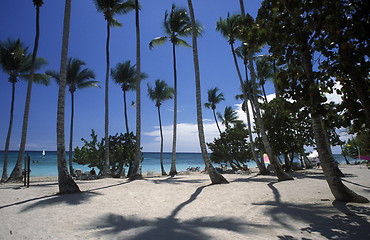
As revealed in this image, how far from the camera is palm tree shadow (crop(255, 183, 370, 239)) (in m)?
3.58

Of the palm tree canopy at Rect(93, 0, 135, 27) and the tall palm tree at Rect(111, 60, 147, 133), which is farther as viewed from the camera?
the tall palm tree at Rect(111, 60, 147, 133)

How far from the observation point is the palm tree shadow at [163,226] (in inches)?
142

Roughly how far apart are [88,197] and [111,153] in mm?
15145

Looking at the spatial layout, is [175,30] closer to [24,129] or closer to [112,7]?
[112,7]

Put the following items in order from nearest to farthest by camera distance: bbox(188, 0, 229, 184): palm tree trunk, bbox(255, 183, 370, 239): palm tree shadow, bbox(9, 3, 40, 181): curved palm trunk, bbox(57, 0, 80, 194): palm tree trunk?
bbox(255, 183, 370, 239): palm tree shadow
bbox(57, 0, 80, 194): palm tree trunk
bbox(188, 0, 229, 184): palm tree trunk
bbox(9, 3, 40, 181): curved palm trunk

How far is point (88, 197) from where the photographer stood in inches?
273

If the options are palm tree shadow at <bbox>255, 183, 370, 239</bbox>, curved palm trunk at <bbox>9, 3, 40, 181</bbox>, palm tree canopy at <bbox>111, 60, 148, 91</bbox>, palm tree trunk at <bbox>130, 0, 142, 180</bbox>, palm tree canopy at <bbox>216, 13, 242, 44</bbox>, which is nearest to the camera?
palm tree shadow at <bbox>255, 183, 370, 239</bbox>

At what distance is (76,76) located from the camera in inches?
851

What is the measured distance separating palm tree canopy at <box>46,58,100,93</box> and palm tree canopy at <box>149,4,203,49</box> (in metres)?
7.62

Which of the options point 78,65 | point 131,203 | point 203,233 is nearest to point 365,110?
point 203,233

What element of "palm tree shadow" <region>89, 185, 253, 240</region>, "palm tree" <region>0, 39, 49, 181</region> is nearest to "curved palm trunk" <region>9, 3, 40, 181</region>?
"palm tree" <region>0, 39, 49, 181</region>

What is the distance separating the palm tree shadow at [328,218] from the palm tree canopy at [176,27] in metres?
14.3

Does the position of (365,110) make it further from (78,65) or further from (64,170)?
(78,65)

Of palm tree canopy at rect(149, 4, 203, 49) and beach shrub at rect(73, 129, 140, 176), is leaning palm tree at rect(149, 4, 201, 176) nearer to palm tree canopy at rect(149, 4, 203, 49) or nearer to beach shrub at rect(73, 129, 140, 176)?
palm tree canopy at rect(149, 4, 203, 49)
